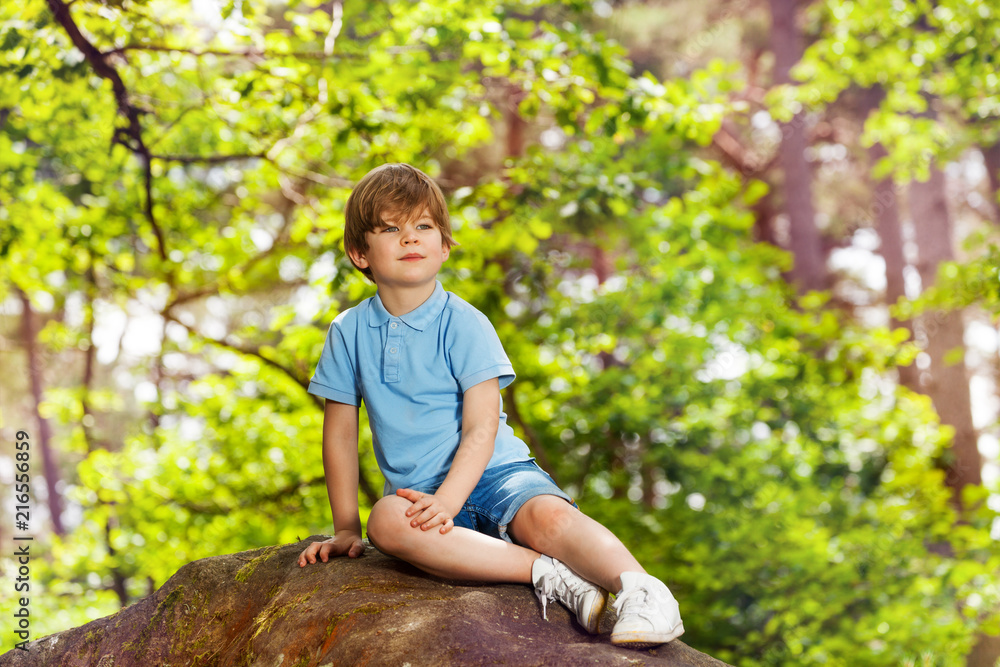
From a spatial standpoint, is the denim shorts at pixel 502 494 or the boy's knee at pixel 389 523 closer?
the boy's knee at pixel 389 523

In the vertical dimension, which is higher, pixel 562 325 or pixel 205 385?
pixel 562 325

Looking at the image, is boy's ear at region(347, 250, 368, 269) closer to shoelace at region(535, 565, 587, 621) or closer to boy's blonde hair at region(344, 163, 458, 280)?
boy's blonde hair at region(344, 163, 458, 280)

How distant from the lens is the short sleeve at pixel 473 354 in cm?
184

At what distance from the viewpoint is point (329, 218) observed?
3322mm

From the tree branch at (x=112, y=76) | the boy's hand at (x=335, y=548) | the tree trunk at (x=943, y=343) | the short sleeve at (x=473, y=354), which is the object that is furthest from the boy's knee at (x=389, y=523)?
the tree trunk at (x=943, y=343)

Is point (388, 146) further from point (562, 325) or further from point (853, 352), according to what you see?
point (853, 352)

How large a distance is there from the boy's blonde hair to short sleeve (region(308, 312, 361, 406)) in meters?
0.26

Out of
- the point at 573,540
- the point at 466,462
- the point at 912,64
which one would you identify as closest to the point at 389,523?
the point at 466,462

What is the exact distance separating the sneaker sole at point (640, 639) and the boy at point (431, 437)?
0.14 meters

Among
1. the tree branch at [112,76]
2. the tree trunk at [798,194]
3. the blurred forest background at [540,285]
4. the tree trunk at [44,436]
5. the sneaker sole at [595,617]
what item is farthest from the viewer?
the tree trunk at [44,436]

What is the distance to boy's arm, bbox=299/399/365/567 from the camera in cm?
194

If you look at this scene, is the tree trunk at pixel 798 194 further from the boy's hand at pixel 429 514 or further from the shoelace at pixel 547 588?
the boy's hand at pixel 429 514

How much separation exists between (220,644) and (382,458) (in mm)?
613

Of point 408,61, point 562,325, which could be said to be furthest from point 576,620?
point 408,61
